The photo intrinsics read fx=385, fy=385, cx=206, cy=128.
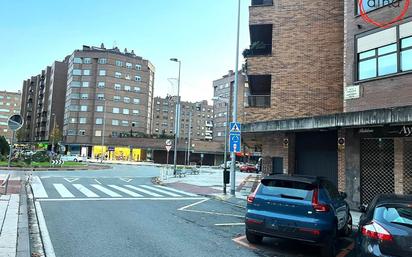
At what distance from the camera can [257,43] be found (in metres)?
24.0

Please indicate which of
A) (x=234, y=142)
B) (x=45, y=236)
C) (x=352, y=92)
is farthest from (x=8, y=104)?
(x=45, y=236)

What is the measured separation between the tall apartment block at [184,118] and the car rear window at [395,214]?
433 feet

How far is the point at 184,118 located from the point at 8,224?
145 metres

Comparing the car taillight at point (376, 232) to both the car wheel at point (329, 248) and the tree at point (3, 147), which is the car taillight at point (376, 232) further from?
Result: the tree at point (3, 147)

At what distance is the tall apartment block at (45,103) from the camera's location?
354 ft

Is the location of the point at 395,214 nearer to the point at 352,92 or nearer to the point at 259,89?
the point at 352,92

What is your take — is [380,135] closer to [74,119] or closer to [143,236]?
[143,236]

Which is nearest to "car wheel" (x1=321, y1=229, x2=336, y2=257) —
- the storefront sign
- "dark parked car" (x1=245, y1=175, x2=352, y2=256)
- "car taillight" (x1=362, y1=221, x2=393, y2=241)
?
"dark parked car" (x1=245, y1=175, x2=352, y2=256)

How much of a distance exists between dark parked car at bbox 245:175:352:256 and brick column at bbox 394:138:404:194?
6.63 metres

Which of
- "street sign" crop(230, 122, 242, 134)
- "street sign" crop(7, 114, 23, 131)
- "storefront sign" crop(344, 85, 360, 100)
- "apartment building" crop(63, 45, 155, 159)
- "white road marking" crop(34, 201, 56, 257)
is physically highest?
"apartment building" crop(63, 45, 155, 159)

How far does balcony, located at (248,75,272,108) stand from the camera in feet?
72.3

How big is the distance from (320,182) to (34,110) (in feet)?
441

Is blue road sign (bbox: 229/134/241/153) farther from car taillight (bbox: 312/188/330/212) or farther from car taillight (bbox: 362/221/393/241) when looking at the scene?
car taillight (bbox: 362/221/393/241)

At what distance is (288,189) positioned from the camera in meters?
7.84
